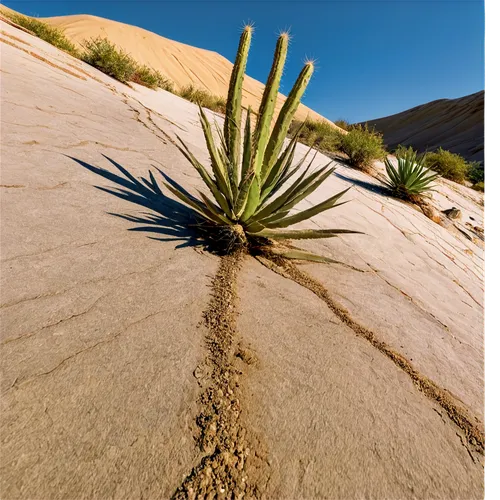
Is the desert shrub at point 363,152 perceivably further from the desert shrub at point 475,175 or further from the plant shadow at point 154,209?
the desert shrub at point 475,175

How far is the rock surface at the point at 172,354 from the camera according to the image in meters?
0.63

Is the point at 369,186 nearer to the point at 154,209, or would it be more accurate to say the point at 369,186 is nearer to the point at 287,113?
the point at 287,113

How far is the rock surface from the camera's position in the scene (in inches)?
24.7

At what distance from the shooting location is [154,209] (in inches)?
69.6

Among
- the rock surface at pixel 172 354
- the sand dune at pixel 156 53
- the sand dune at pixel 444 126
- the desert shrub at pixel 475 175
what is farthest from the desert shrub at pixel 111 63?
the sand dune at pixel 444 126

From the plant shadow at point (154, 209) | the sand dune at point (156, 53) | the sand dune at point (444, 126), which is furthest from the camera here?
the sand dune at point (444, 126)

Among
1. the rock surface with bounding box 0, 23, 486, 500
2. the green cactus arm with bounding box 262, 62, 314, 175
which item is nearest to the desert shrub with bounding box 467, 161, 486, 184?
the rock surface with bounding box 0, 23, 486, 500

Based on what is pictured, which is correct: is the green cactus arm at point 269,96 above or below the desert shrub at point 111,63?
above

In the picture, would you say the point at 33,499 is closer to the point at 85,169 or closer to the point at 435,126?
the point at 85,169

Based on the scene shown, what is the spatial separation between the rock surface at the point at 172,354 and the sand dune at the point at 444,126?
68.5ft

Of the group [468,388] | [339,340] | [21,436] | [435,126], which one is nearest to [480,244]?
[468,388]

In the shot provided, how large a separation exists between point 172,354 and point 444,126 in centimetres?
3597

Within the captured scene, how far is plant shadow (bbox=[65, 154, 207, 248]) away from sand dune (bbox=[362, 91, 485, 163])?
20976 mm

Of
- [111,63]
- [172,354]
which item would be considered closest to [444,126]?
[111,63]
